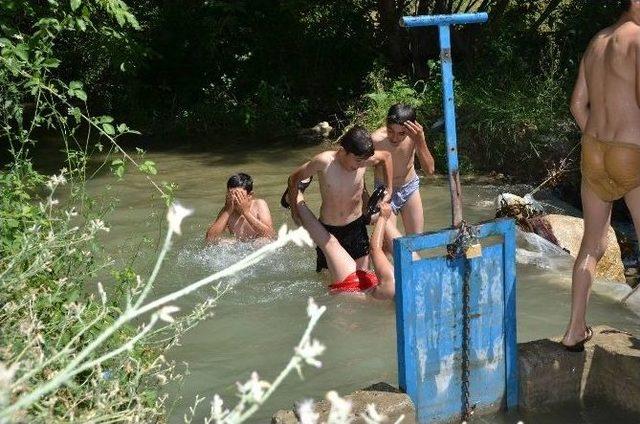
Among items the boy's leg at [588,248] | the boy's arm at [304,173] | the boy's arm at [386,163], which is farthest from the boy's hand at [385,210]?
the boy's leg at [588,248]

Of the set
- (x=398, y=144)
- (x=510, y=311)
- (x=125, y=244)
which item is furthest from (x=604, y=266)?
(x=125, y=244)

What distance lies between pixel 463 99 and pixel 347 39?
431 centimetres

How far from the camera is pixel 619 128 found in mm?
4773

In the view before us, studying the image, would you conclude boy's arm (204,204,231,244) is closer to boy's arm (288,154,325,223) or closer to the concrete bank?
boy's arm (288,154,325,223)

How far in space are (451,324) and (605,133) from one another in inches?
50.1

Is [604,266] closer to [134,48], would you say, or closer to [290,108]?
[134,48]

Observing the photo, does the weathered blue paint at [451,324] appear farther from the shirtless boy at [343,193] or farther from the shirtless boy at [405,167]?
the shirtless boy at [405,167]

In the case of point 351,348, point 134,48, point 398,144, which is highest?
point 134,48

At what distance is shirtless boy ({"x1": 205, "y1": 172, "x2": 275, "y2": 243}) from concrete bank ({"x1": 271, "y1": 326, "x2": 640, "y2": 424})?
12.4 feet

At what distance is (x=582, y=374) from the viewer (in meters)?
5.12

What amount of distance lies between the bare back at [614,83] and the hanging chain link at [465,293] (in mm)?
910

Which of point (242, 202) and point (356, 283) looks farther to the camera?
point (242, 202)

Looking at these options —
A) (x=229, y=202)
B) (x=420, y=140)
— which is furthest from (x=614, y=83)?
(x=229, y=202)

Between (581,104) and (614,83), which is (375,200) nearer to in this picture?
(581,104)
